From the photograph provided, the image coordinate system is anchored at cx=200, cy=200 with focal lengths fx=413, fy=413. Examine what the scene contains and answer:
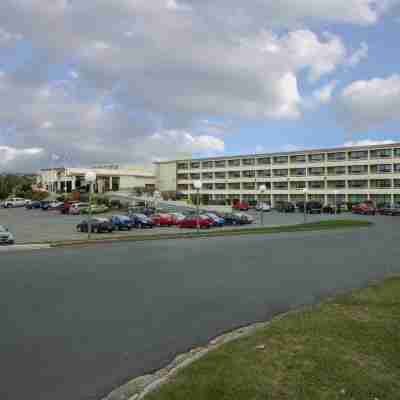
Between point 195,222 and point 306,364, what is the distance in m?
34.1

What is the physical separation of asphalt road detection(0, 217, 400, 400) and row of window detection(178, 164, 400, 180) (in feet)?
211

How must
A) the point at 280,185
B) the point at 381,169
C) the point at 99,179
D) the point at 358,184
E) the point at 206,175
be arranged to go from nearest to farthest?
1. the point at 381,169
2. the point at 358,184
3. the point at 280,185
4. the point at 99,179
5. the point at 206,175

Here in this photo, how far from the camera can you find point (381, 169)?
3009 inches

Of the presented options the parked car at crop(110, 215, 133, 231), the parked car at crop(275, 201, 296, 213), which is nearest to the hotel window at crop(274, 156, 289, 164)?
the parked car at crop(275, 201, 296, 213)

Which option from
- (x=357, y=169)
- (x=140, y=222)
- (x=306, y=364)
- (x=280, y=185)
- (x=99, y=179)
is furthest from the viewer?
(x=99, y=179)

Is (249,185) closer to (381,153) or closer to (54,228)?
(381,153)

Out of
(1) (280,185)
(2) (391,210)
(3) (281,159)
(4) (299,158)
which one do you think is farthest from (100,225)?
(3) (281,159)

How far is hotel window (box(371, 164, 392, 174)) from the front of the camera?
246 feet

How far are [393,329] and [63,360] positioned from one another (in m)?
5.01

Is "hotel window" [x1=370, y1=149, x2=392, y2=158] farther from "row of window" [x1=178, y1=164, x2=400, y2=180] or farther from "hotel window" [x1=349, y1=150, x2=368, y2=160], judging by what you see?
"row of window" [x1=178, y1=164, x2=400, y2=180]

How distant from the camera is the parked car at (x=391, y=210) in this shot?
182ft

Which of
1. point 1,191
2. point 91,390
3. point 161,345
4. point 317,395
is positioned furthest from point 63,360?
point 1,191

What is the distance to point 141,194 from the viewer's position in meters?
88.6

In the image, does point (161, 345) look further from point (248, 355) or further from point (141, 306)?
point (141, 306)
